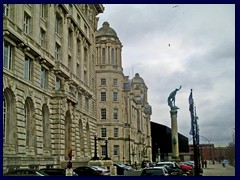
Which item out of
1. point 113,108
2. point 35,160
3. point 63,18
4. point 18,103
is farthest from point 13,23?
point 113,108

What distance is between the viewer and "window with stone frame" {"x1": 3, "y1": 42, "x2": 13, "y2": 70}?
30.3 m

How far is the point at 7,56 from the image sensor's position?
30.8 m

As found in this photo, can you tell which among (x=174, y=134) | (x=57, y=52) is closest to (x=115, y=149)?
(x=174, y=134)

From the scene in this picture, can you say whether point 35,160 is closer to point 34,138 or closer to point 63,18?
point 34,138

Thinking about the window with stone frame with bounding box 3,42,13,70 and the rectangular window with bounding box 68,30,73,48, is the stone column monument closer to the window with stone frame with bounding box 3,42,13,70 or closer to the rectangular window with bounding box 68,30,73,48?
the rectangular window with bounding box 68,30,73,48

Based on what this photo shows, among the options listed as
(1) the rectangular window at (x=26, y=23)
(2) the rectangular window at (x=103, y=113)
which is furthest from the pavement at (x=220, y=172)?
(2) the rectangular window at (x=103, y=113)

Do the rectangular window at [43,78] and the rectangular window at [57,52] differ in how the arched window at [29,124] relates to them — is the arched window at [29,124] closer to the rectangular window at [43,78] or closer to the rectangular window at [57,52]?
the rectangular window at [43,78]

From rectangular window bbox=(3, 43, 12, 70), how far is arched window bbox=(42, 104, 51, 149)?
8698 millimetres

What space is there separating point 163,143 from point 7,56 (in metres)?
93.0

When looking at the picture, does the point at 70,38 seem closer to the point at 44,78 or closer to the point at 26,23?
the point at 44,78

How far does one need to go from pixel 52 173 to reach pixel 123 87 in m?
66.6

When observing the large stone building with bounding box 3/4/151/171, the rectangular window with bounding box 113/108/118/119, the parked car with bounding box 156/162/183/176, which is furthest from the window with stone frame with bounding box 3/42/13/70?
the rectangular window with bounding box 113/108/118/119

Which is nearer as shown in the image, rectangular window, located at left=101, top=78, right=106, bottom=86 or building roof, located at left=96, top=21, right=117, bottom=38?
building roof, located at left=96, top=21, right=117, bottom=38

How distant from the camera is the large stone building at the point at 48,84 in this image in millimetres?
31219
